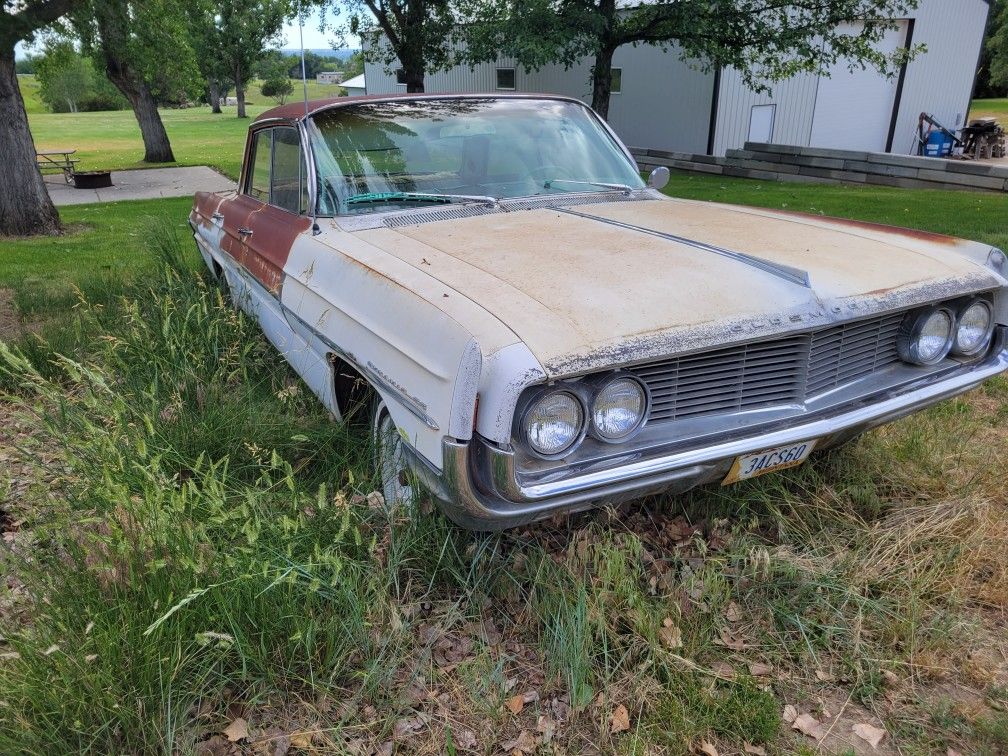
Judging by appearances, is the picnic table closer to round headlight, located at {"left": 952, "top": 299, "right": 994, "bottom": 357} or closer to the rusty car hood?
the rusty car hood

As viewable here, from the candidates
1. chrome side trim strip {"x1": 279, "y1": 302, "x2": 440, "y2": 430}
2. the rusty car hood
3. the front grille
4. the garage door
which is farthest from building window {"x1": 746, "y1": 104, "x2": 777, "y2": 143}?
chrome side trim strip {"x1": 279, "y1": 302, "x2": 440, "y2": 430}

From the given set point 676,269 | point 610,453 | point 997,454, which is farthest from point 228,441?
point 997,454

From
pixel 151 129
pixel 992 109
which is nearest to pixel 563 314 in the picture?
pixel 151 129

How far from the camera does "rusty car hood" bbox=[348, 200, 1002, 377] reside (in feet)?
7.11

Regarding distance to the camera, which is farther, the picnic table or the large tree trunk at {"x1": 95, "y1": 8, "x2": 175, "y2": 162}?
the large tree trunk at {"x1": 95, "y1": 8, "x2": 175, "y2": 162}

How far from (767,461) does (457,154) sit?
210 centimetres

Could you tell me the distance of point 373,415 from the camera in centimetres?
287

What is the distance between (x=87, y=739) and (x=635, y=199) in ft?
10.4

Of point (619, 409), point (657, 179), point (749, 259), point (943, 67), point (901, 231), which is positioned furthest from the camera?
point (943, 67)

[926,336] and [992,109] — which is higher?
[992,109]

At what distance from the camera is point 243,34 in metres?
41.8

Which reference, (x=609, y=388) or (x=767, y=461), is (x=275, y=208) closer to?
(x=609, y=388)

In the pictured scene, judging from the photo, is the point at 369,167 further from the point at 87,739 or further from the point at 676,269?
the point at 87,739

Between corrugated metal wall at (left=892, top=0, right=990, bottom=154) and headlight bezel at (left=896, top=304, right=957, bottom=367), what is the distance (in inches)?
727
